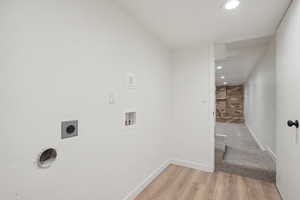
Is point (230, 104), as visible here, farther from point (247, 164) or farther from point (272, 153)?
point (247, 164)

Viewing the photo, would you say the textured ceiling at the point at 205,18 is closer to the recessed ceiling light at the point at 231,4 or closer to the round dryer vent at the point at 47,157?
the recessed ceiling light at the point at 231,4

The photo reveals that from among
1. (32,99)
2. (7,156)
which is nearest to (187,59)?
(32,99)

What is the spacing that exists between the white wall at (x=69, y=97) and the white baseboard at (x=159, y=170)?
11 centimetres

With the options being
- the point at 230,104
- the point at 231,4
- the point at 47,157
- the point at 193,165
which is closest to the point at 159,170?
the point at 193,165

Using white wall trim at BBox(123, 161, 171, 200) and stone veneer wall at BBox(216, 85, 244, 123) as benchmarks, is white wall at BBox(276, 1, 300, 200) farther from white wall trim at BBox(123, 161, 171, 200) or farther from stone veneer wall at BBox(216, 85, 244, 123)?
stone veneer wall at BBox(216, 85, 244, 123)

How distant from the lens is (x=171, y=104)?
9.08 feet

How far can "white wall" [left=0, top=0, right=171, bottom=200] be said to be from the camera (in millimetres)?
765

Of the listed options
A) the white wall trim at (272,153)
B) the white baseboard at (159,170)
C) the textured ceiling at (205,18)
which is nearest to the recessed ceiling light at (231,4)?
the textured ceiling at (205,18)

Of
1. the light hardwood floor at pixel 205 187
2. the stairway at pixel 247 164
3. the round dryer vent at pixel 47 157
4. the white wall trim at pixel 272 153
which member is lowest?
the light hardwood floor at pixel 205 187

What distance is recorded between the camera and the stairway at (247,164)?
7.09 ft

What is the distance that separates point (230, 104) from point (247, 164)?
6.59 metres

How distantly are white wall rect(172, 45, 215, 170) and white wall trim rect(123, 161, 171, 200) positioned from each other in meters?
0.39

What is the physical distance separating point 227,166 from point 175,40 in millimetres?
2389

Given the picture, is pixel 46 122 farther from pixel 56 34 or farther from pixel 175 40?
pixel 175 40
